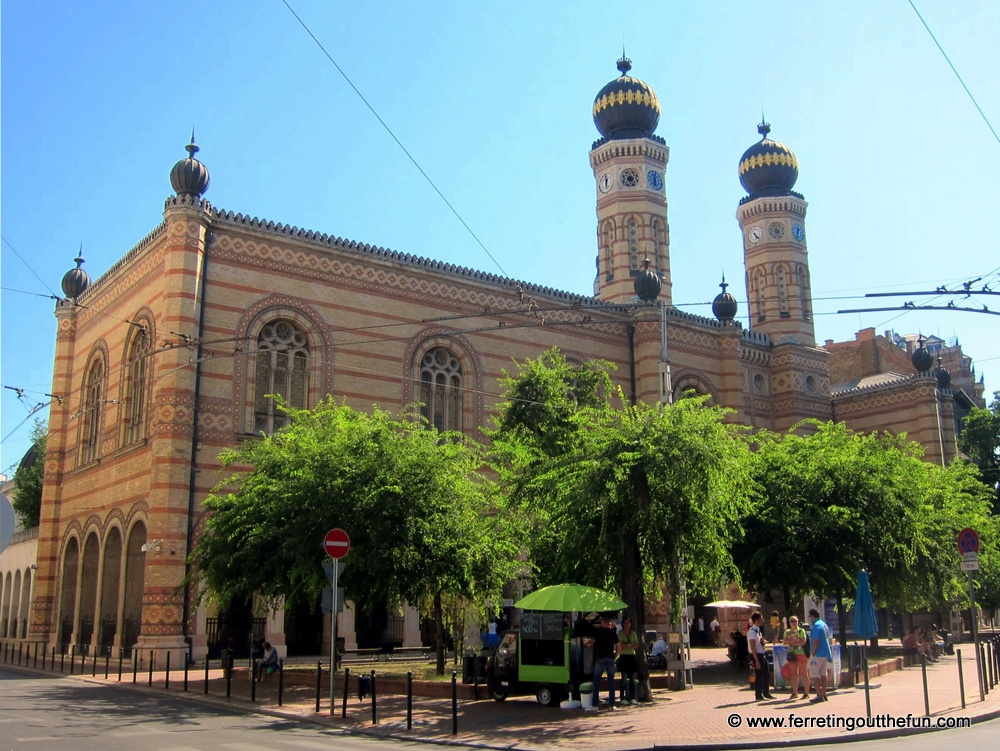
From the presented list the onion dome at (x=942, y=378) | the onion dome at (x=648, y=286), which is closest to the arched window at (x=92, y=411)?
the onion dome at (x=648, y=286)

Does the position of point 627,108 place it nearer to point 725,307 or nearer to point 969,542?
point 725,307

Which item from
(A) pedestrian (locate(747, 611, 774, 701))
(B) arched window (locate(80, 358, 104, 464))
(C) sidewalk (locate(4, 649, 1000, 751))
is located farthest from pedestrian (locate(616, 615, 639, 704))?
(B) arched window (locate(80, 358, 104, 464))

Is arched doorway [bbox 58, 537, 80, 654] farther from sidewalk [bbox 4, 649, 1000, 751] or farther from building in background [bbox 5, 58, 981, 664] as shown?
sidewalk [bbox 4, 649, 1000, 751]

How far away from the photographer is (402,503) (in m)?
18.8

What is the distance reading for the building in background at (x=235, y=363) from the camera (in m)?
24.9


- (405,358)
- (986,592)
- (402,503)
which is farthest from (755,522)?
(986,592)

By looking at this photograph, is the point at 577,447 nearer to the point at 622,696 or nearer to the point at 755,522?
the point at 622,696

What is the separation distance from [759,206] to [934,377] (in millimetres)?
11241

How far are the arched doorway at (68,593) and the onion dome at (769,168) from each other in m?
33.7

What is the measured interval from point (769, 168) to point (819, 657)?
34551 mm

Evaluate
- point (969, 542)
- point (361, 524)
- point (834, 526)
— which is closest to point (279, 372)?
point (361, 524)

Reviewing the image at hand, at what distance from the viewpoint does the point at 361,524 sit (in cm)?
1856

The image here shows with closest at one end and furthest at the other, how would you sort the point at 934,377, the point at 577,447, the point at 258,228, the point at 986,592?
the point at 577,447, the point at 258,228, the point at 986,592, the point at 934,377

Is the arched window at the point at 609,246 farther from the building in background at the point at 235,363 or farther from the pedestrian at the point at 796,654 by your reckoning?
the pedestrian at the point at 796,654
